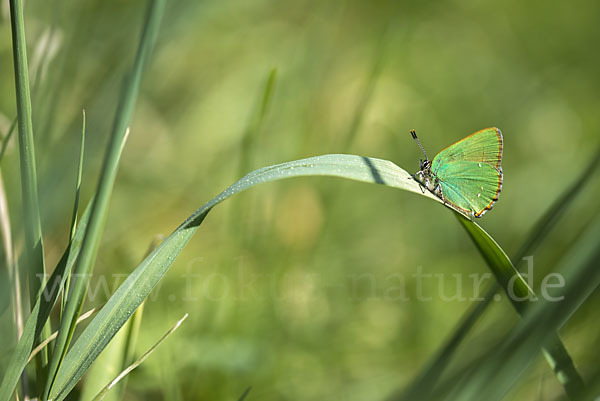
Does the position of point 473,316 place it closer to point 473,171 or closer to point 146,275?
point 146,275

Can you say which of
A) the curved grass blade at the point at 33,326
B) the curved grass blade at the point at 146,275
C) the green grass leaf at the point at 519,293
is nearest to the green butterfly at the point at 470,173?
the green grass leaf at the point at 519,293

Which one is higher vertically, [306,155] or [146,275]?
[306,155]

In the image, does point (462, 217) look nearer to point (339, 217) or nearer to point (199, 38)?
point (339, 217)


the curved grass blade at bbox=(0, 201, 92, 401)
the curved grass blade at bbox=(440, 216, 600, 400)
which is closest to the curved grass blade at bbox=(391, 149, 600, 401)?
the curved grass blade at bbox=(440, 216, 600, 400)

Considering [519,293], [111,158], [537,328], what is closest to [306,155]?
[519,293]

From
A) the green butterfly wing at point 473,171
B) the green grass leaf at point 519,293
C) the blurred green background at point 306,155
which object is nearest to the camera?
the green grass leaf at point 519,293

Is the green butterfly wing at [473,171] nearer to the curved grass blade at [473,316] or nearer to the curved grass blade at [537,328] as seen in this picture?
the curved grass blade at [473,316]

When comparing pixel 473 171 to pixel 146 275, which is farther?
pixel 473 171
